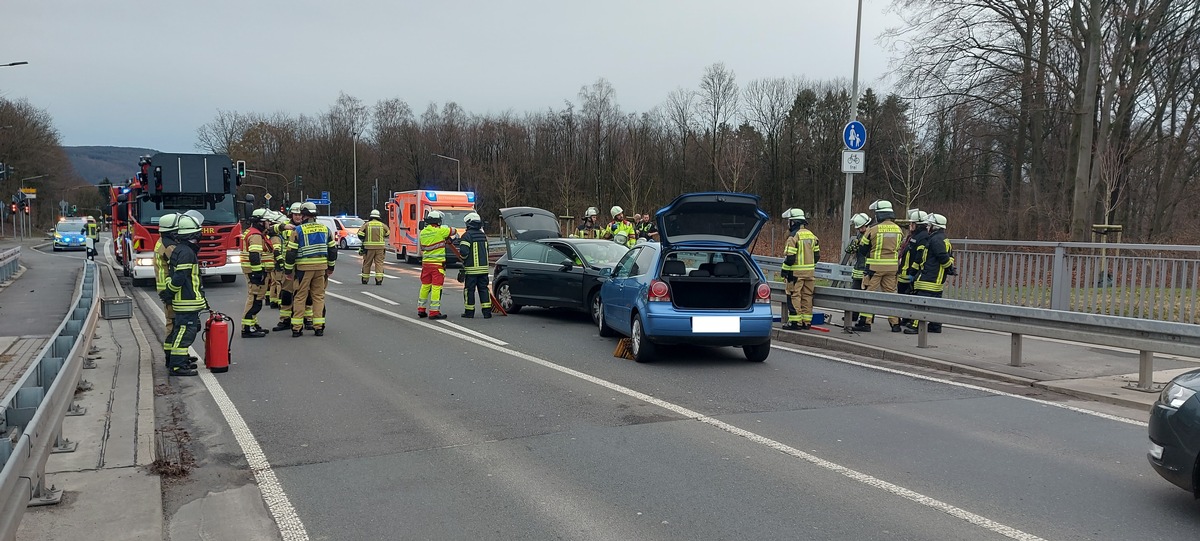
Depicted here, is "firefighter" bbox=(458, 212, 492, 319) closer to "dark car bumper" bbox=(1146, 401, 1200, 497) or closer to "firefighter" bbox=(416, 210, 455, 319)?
"firefighter" bbox=(416, 210, 455, 319)

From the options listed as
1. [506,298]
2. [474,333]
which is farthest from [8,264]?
[474,333]

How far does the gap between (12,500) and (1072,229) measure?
78.4 ft

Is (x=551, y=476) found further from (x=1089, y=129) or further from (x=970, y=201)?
(x=970, y=201)

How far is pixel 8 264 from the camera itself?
79.0ft

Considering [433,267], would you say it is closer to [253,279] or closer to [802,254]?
[253,279]

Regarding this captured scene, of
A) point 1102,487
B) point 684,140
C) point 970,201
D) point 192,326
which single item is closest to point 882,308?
point 1102,487

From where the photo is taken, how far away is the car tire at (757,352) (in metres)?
9.98

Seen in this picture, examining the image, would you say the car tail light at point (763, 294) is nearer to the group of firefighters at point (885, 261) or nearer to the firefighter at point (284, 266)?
the group of firefighters at point (885, 261)

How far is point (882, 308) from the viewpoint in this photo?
444 inches

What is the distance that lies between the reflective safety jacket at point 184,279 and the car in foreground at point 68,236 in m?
46.3

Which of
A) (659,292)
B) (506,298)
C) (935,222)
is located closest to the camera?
(659,292)

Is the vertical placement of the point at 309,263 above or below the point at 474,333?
above

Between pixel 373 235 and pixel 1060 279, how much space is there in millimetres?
15785

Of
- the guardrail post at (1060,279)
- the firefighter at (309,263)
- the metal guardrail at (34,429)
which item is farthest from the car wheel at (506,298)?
the guardrail post at (1060,279)
